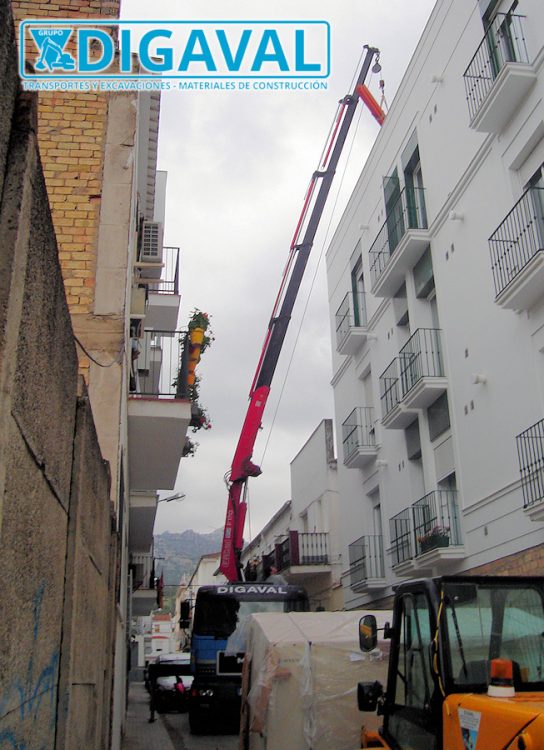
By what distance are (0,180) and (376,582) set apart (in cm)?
1871

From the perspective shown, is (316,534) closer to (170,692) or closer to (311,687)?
(170,692)

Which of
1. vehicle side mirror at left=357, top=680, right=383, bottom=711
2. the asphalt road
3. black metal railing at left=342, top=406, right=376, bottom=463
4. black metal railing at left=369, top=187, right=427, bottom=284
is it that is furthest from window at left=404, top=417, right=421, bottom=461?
vehicle side mirror at left=357, top=680, right=383, bottom=711

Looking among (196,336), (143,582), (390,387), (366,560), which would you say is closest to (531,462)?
(196,336)

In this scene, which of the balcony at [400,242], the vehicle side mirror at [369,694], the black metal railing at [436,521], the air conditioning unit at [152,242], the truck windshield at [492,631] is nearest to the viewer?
the truck windshield at [492,631]

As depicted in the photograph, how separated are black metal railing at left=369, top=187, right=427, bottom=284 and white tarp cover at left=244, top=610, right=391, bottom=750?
1203 cm

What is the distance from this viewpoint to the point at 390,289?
19.8 meters

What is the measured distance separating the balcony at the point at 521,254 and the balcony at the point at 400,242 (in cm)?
394

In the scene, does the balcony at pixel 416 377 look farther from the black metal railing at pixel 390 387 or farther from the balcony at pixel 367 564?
the balcony at pixel 367 564

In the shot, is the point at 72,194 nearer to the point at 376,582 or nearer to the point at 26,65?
the point at 26,65

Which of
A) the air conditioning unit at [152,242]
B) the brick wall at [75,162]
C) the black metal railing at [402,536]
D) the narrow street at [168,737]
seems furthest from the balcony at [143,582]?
the brick wall at [75,162]

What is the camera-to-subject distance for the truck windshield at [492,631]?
437 cm

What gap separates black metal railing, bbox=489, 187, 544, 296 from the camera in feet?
40.1

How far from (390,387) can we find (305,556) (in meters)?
9.54

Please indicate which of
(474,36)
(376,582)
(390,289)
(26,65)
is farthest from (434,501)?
(26,65)
